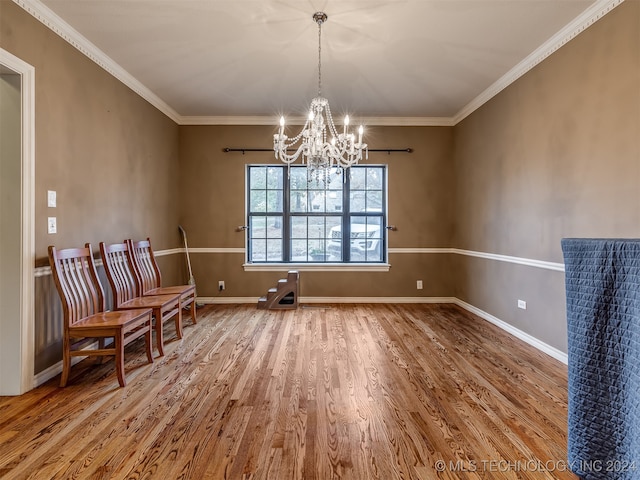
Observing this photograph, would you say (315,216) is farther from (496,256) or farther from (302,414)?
(302,414)

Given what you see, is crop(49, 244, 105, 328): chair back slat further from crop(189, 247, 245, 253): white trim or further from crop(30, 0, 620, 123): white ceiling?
crop(189, 247, 245, 253): white trim

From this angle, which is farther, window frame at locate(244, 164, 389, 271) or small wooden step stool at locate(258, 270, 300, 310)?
window frame at locate(244, 164, 389, 271)

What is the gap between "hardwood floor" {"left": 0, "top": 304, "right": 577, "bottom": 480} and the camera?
1.53 m

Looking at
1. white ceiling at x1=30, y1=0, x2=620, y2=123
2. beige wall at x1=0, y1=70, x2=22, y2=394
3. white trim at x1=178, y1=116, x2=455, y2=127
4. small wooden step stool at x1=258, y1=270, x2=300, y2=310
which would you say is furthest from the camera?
white trim at x1=178, y1=116, x2=455, y2=127

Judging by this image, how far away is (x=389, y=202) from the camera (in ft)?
15.9

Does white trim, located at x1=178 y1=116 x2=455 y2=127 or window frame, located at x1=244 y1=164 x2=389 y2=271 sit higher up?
white trim, located at x1=178 y1=116 x2=455 y2=127

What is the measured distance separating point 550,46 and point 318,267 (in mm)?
3566

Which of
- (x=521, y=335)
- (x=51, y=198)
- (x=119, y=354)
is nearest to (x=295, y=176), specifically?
(x=51, y=198)

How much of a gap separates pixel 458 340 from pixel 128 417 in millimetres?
2852

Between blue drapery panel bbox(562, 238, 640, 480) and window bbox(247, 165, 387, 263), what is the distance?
380 centimetres

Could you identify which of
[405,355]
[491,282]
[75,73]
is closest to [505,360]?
[405,355]

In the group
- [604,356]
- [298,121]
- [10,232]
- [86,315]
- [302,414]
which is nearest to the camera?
[604,356]

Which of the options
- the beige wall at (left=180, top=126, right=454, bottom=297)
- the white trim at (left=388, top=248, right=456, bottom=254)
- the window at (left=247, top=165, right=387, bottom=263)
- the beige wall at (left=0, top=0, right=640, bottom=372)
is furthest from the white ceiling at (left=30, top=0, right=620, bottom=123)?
the white trim at (left=388, top=248, right=456, bottom=254)

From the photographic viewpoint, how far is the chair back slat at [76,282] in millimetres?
2289
